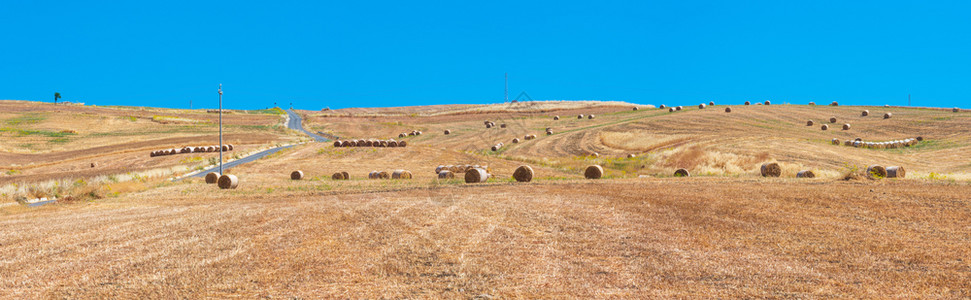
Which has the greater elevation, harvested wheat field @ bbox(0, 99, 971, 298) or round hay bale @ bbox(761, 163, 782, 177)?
round hay bale @ bbox(761, 163, 782, 177)

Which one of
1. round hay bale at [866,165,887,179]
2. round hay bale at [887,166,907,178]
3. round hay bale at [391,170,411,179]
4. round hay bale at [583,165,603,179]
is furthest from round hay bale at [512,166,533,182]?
round hay bale at [887,166,907,178]

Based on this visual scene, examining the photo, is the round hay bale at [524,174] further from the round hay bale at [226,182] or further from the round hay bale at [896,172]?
the round hay bale at [896,172]

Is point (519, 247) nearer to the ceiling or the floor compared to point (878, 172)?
nearer to the floor

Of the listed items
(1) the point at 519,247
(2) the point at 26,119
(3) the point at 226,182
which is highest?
(2) the point at 26,119

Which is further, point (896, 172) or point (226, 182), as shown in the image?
point (226, 182)

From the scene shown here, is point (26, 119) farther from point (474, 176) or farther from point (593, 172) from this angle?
point (593, 172)

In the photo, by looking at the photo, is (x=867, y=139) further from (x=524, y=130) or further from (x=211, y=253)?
(x=211, y=253)

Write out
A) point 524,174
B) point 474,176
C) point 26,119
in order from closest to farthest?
1. point 474,176
2. point 524,174
3. point 26,119

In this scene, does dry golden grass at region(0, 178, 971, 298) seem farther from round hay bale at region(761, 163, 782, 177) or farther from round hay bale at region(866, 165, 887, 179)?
round hay bale at region(761, 163, 782, 177)

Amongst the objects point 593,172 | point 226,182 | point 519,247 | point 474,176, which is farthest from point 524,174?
point 519,247

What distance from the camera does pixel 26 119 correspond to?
121438 mm

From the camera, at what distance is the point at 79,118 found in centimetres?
12106

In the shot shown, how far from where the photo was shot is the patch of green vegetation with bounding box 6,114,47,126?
11647cm

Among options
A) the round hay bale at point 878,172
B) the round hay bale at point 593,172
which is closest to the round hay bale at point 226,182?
the round hay bale at point 593,172
